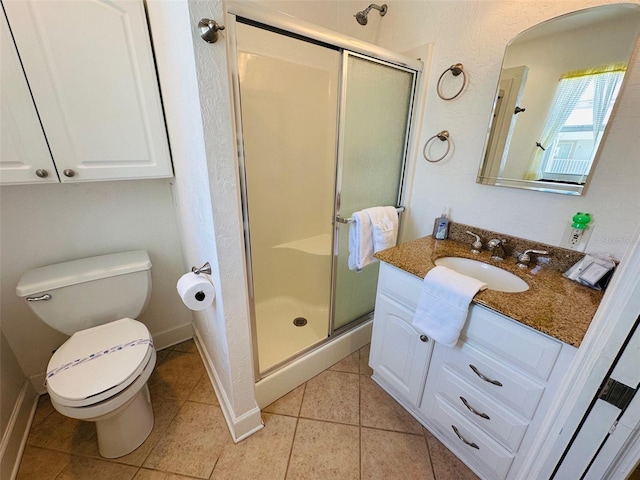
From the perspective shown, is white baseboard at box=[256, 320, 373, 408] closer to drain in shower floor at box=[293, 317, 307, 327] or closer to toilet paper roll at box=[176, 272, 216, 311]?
drain in shower floor at box=[293, 317, 307, 327]

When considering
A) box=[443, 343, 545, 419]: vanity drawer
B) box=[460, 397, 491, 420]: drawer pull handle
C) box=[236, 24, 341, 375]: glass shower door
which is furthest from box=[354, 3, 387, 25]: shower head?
box=[460, 397, 491, 420]: drawer pull handle

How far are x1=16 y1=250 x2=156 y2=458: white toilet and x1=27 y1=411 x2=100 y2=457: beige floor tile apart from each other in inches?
4.6

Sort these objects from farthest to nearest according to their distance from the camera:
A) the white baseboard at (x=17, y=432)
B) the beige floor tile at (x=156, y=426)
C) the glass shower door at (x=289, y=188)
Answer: the glass shower door at (x=289, y=188) → the beige floor tile at (x=156, y=426) → the white baseboard at (x=17, y=432)

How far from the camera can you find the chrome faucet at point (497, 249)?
1.25 metres

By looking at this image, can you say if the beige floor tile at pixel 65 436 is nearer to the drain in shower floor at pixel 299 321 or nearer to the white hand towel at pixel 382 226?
the drain in shower floor at pixel 299 321

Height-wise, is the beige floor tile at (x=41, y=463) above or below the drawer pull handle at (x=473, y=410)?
below

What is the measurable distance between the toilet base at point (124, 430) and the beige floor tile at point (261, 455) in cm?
41

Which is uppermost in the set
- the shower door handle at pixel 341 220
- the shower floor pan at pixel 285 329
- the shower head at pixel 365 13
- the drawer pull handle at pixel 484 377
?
the shower head at pixel 365 13

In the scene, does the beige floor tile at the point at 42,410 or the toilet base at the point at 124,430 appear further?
the beige floor tile at the point at 42,410

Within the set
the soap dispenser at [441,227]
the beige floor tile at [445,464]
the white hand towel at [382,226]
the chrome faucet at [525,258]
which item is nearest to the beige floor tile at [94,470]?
the beige floor tile at [445,464]

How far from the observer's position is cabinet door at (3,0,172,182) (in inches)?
38.2

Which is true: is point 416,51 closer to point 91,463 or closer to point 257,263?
point 257,263

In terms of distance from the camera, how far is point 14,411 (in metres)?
1.23

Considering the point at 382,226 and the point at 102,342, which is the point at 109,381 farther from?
the point at 382,226
